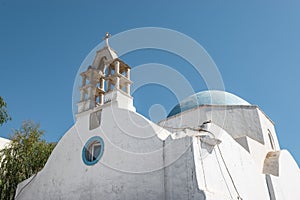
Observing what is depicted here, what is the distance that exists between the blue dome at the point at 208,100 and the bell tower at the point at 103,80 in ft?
15.6

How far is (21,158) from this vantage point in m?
12.6

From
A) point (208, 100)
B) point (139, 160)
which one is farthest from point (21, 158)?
point (208, 100)

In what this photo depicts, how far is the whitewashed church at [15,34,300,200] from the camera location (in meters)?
7.89

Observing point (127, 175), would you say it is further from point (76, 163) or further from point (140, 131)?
point (76, 163)

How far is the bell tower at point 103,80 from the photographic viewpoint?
426 inches

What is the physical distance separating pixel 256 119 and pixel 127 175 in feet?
27.6

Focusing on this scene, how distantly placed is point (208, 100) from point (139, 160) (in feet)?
25.0

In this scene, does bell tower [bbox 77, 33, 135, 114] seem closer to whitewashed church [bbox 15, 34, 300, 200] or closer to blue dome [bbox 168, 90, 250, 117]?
whitewashed church [bbox 15, 34, 300, 200]

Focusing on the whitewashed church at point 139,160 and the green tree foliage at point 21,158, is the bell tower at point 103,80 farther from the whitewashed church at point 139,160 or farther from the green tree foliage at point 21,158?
the green tree foliage at point 21,158

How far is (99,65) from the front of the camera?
11852 mm

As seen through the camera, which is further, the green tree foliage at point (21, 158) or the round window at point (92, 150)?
the green tree foliage at point (21, 158)

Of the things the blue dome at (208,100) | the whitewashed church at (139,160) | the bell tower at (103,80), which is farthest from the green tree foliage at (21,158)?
A: the blue dome at (208,100)

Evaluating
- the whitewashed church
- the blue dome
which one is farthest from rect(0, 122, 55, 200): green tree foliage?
the blue dome

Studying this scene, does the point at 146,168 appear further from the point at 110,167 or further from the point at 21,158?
the point at 21,158
